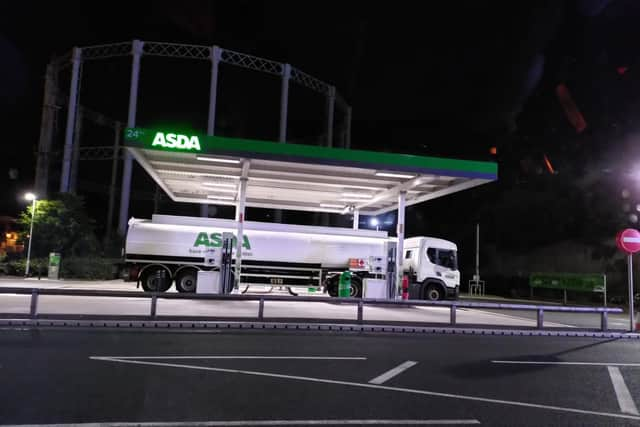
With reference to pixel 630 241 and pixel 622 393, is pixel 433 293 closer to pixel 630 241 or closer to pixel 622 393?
pixel 630 241

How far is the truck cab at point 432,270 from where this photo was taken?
21.1 metres

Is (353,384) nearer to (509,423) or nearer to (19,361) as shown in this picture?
(509,423)

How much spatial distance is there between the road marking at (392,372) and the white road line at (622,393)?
8.96 feet

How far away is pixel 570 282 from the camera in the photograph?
27984 mm

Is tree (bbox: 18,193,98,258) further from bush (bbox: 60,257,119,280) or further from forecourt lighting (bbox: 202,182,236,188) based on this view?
forecourt lighting (bbox: 202,182,236,188)

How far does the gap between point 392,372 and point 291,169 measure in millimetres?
11359

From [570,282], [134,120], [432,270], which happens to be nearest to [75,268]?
[134,120]

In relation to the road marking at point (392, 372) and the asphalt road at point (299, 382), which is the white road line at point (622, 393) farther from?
the road marking at point (392, 372)

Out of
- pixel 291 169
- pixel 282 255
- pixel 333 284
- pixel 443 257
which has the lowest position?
pixel 333 284

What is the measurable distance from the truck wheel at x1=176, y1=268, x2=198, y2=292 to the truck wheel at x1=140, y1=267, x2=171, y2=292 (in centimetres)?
47

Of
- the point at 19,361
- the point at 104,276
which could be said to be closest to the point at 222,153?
the point at 19,361

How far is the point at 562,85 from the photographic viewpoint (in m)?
42.2

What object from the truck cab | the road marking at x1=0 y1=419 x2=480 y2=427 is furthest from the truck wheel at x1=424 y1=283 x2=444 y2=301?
the road marking at x1=0 y1=419 x2=480 y2=427

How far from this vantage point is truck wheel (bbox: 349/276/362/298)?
20047 mm
